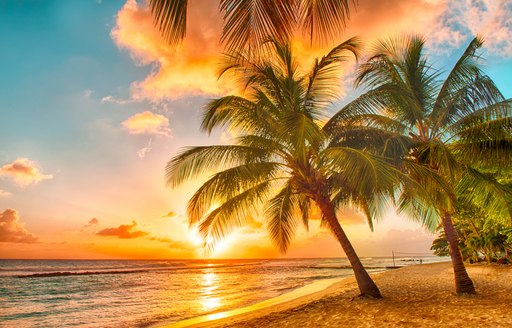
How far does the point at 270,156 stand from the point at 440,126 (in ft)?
17.6

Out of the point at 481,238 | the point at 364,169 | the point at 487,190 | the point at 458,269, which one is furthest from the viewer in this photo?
the point at 481,238

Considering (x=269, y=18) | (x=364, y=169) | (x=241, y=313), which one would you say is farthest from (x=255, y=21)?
(x=241, y=313)

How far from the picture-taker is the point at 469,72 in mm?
9156

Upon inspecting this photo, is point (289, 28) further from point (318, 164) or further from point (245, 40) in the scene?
point (318, 164)

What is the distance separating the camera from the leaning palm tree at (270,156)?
7.76m

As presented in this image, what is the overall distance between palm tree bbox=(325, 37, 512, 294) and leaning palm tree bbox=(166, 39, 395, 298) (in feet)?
3.77

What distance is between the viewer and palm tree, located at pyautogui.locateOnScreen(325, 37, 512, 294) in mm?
7969

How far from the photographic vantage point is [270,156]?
28.5 ft

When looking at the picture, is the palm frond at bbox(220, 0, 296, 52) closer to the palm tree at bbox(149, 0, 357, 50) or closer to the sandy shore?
the palm tree at bbox(149, 0, 357, 50)

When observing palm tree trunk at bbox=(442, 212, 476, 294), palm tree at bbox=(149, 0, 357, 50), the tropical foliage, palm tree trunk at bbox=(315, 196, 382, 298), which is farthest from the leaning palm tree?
the tropical foliage

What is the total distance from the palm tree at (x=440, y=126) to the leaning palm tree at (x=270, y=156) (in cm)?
115

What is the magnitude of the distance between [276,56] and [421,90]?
4646 mm

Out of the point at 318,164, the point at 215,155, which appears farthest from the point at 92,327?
the point at 318,164

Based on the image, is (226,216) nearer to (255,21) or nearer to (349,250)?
(349,250)
